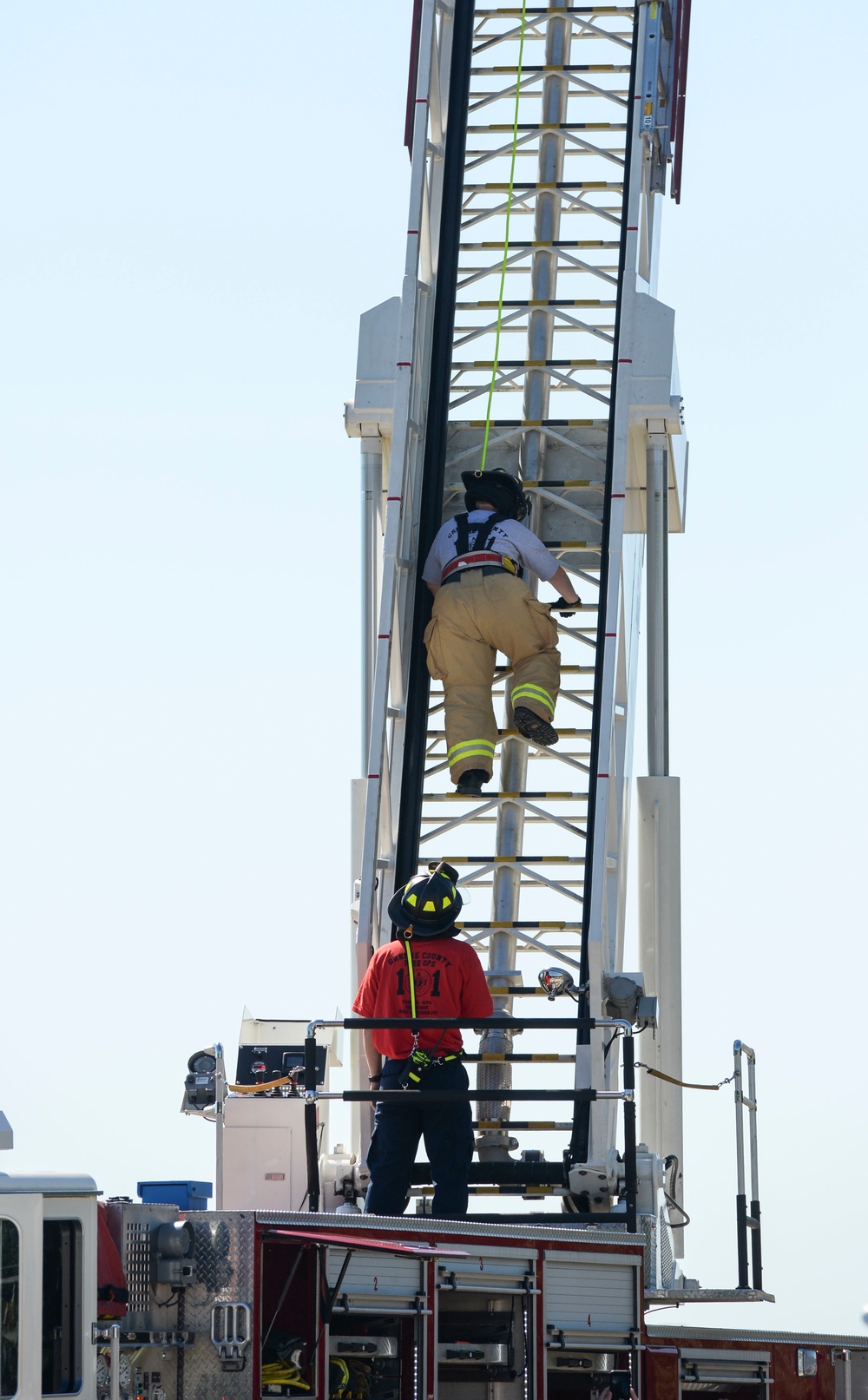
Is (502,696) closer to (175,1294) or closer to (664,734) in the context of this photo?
(664,734)

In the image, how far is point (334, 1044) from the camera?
41.9ft

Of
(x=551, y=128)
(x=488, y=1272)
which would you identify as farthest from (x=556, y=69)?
(x=488, y=1272)

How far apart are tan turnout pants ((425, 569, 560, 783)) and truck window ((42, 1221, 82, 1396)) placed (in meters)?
5.37

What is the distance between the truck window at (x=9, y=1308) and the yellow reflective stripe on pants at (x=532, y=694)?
18.5ft

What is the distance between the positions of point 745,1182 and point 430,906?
2.09 metres

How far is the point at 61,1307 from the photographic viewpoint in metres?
7.85

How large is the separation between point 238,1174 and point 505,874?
92.1 inches

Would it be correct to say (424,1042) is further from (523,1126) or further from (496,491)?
(496,491)

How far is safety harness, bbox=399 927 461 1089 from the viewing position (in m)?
10.9

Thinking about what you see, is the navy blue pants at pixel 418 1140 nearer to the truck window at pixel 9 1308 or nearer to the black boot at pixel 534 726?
the black boot at pixel 534 726

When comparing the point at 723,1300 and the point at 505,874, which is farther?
the point at 505,874

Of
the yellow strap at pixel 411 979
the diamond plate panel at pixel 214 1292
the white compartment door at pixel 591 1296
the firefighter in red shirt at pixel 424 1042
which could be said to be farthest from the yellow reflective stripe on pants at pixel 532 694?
the diamond plate panel at pixel 214 1292

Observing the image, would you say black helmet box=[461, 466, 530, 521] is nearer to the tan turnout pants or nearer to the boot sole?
the tan turnout pants

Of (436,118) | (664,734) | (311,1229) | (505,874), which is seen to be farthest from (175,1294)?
(436,118)
